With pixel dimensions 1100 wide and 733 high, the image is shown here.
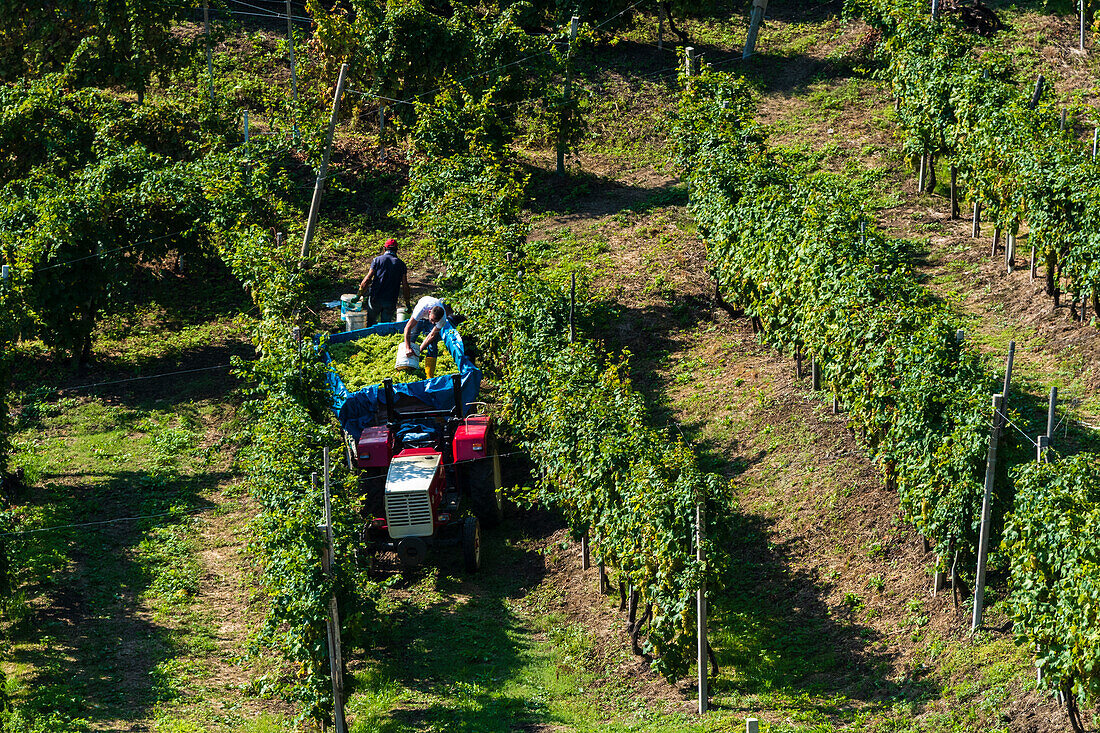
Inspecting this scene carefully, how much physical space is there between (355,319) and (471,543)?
564 centimetres

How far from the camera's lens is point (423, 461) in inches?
544

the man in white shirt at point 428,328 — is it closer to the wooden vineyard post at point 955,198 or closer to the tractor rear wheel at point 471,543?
the tractor rear wheel at point 471,543

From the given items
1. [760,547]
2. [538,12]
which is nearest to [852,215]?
[760,547]

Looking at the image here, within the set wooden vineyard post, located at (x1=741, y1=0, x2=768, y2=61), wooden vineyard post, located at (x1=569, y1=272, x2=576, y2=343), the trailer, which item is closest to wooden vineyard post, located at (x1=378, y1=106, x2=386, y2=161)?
wooden vineyard post, located at (x1=741, y1=0, x2=768, y2=61)

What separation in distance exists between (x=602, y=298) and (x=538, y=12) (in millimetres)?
10494

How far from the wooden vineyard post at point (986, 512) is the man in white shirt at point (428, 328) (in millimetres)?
6794

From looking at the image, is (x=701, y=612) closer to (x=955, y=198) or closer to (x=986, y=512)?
(x=986, y=512)

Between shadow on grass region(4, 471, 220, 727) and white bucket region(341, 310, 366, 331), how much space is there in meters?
3.28

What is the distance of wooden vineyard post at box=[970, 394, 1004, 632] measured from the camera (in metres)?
11.3

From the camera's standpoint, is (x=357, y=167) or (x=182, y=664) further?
(x=357, y=167)

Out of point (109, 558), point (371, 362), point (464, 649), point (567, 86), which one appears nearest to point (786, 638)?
point (464, 649)

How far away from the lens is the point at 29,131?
20.3 m

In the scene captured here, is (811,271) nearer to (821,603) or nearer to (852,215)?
(852,215)

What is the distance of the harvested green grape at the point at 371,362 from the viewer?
15406mm
